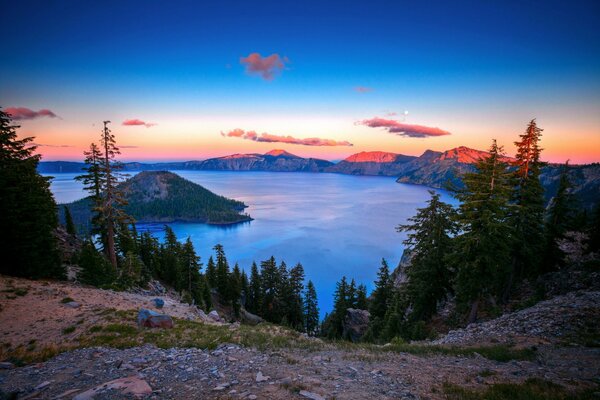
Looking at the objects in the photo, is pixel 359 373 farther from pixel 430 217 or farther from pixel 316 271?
pixel 316 271

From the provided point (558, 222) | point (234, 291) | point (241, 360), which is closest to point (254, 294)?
point (234, 291)

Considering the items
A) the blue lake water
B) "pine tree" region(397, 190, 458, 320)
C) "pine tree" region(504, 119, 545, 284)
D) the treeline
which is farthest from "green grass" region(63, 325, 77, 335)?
the blue lake water

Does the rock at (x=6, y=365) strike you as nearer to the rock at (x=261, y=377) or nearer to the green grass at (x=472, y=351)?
the rock at (x=261, y=377)

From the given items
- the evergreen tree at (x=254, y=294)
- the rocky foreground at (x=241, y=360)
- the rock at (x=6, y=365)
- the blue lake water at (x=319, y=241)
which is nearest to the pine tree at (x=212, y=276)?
the evergreen tree at (x=254, y=294)

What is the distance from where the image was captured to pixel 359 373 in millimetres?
8922

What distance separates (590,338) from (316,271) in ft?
245

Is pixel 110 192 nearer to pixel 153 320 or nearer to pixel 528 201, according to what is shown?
pixel 153 320

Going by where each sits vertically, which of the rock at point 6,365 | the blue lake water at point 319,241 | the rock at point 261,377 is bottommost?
the blue lake water at point 319,241

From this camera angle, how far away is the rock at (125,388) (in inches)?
250

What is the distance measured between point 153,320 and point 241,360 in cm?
609

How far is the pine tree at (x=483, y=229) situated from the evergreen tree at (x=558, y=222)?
8.12m

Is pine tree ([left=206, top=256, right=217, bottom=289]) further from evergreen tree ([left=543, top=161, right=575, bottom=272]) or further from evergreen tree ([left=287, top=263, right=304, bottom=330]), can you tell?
evergreen tree ([left=543, top=161, right=575, bottom=272])

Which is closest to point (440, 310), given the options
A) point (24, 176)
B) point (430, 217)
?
point (430, 217)

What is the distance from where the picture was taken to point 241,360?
9.14 m
